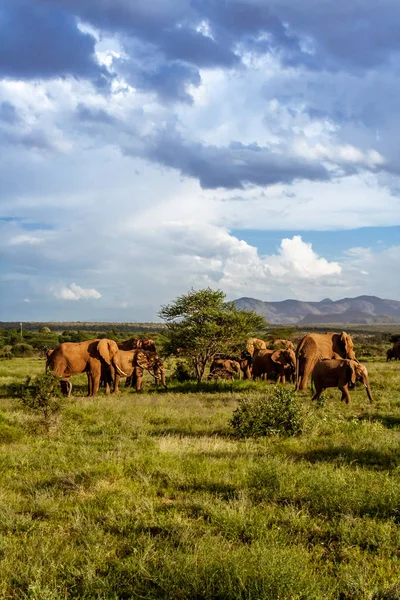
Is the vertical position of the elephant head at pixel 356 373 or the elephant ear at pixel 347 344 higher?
the elephant ear at pixel 347 344

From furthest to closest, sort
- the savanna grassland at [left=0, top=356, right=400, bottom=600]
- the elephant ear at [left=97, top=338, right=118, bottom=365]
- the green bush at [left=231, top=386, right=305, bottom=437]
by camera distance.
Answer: the elephant ear at [left=97, top=338, right=118, bottom=365] → the green bush at [left=231, top=386, right=305, bottom=437] → the savanna grassland at [left=0, top=356, right=400, bottom=600]

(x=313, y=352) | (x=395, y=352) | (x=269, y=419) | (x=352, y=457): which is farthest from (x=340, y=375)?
(x=395, y=352)

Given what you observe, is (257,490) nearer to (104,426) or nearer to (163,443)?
(163,443)

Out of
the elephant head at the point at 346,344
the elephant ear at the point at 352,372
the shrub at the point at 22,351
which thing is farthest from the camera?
the shrub at the point at 22,351

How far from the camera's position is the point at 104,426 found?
43.3 feet

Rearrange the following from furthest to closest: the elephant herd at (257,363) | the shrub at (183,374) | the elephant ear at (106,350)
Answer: the shrub at (183,374)
the elephant ear at (106,350)
the elephant herd at (257,363)

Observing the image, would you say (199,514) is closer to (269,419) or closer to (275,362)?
(269,419)

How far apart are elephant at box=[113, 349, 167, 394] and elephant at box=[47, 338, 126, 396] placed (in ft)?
2.49

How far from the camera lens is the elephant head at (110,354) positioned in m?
21.8

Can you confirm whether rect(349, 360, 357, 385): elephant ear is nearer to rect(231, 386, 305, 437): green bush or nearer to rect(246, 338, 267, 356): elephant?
rect(231, 386, 305, 437): green bush

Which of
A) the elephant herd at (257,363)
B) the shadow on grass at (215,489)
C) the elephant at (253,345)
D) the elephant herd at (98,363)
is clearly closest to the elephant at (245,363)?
the elephant at (253,345)

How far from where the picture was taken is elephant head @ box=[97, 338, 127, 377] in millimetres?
21781

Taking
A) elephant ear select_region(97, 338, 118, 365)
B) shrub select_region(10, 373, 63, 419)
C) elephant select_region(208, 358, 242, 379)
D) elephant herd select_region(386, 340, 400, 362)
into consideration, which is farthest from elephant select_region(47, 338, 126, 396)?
elephant herd select_region(386, 340, 400, 362)

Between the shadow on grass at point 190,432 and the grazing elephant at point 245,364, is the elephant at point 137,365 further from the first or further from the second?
the shadow on grass at point 190,432
